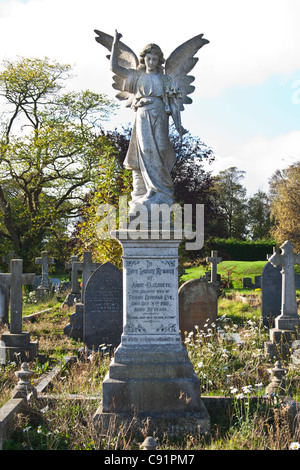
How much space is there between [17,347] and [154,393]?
3854mm

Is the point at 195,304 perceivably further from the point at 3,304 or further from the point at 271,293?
the point at 3,304

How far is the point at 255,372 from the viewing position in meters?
6.54

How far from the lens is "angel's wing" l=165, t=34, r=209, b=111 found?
18.8ft

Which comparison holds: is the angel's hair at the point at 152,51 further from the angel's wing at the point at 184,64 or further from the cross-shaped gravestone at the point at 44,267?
the cross-shaped gravestone at the point at 44,267

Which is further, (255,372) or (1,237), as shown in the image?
(1,237)

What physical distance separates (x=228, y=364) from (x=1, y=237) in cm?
1873

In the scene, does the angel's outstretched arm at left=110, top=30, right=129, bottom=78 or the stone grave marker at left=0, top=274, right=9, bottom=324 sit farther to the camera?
the stone grave marker at left=0, top=274, right=9, bottom=324

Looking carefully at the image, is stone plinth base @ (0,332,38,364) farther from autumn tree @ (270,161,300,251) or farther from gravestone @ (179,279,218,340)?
autumn tree @ (270,161,300,251)

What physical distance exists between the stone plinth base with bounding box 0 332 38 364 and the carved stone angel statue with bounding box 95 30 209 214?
12.7ft

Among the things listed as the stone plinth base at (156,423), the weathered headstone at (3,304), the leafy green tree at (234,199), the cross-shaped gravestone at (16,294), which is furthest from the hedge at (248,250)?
the stone plinth base at (156,423)

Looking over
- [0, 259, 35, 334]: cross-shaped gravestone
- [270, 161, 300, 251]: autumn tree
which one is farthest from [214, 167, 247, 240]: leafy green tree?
[0, 259, 35, 334]: cross-shaped gravestone
